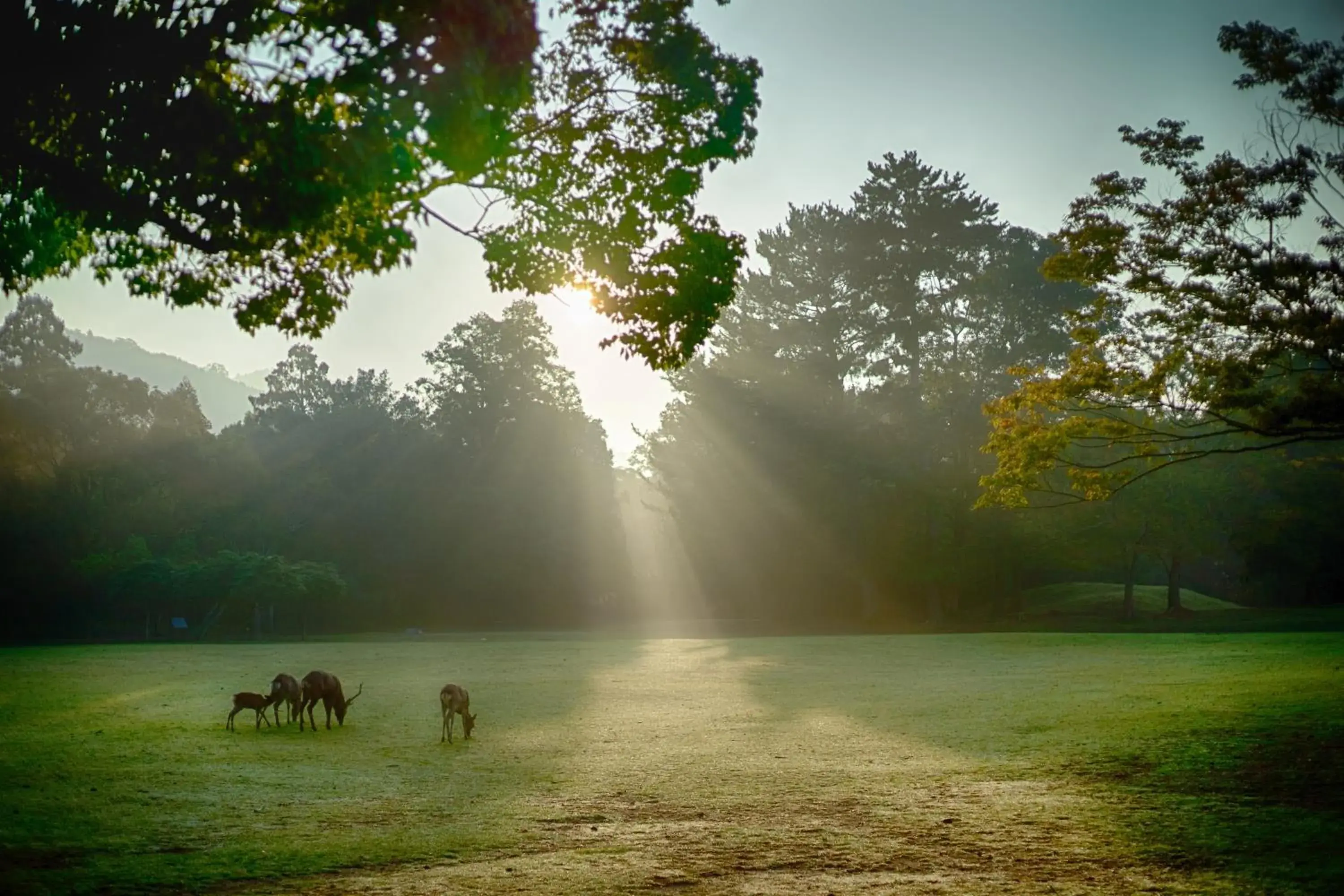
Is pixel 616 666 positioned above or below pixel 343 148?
below

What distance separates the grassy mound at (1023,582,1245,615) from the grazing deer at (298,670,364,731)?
140ft

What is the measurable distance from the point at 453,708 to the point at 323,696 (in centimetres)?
275

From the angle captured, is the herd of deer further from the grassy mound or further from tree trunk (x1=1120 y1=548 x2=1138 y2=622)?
the grassy mound

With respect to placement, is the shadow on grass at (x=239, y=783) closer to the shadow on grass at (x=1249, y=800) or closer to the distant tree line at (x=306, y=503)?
the shadow on grass at (x=1249, y=800)

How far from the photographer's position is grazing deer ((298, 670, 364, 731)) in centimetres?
1438

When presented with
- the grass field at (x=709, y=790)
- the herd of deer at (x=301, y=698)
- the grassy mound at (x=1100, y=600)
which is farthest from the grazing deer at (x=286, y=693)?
the grassy mound at (x=1100, y=600)

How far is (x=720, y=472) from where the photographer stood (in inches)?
2088

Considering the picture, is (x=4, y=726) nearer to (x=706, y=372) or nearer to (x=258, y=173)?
(x=258, y=173)

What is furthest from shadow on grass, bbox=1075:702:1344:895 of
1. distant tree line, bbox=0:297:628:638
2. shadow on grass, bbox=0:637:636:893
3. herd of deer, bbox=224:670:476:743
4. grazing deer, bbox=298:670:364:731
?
distant tree line, bbox=0:297:628:638

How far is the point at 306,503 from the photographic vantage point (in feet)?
195

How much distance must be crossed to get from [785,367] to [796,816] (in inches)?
1875

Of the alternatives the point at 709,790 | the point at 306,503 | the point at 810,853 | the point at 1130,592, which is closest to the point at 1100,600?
the point at 1130,592

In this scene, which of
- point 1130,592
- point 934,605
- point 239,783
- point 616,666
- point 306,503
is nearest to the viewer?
point 239,783

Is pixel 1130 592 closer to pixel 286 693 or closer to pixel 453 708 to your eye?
pixel 453 708
